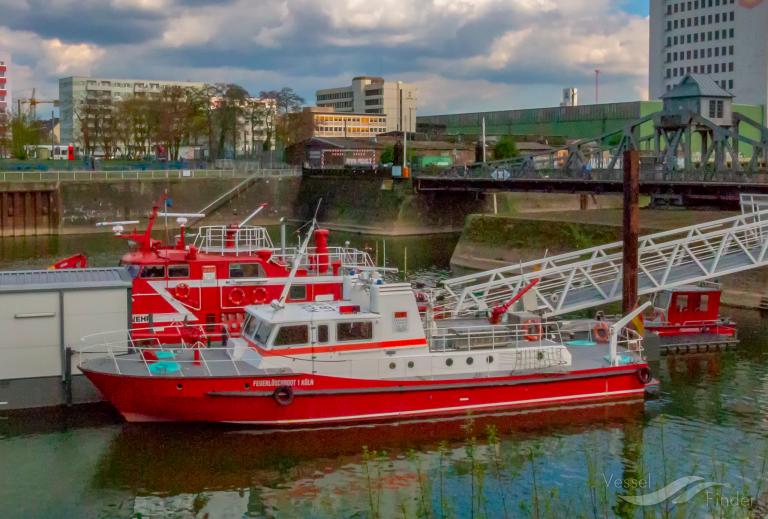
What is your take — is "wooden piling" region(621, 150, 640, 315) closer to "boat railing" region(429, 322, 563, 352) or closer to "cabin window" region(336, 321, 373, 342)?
"boat railing" region(429, 322, 563, 352)

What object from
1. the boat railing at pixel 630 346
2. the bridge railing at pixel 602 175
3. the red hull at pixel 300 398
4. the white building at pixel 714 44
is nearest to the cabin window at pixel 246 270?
the red hull at pixel 300 398

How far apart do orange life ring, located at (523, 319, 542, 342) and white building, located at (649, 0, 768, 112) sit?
340ft

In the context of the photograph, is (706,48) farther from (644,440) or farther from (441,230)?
(644,440)

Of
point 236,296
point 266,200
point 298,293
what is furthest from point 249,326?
point 266,200

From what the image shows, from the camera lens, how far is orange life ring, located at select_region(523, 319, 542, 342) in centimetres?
2895

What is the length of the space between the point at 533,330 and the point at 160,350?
35.1 feet

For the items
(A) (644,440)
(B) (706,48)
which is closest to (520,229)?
(A) (644,440)

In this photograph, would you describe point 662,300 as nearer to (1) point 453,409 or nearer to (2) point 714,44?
(1) point 453,409

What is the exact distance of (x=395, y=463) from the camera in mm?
23797

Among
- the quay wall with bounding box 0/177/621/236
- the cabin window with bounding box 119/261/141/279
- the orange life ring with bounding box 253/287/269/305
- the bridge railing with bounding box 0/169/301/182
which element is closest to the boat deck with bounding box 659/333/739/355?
the orange life ring with bounding box 253/287/269/305

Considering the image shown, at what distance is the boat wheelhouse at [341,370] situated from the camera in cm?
2542

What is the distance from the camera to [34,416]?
26.8 m

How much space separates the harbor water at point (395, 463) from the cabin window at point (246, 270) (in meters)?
5.95

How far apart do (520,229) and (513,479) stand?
3961cm
